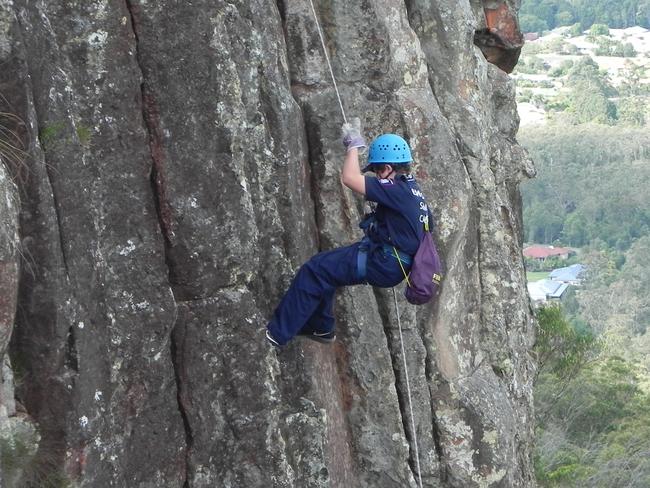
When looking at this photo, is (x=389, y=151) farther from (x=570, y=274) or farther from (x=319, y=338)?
(x=570, y=274)

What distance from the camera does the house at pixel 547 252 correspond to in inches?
3661

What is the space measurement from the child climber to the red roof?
85426 millimetres

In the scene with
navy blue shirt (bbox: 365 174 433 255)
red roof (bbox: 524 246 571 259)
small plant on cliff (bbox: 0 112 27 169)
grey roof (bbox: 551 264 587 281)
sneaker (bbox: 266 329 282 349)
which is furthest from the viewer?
red roof (bbox: 524 246 571 259)

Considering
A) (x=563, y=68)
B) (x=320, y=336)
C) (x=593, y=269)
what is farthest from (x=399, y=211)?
(x=563, y=68)

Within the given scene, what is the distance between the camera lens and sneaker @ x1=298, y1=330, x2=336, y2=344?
30.6 feet

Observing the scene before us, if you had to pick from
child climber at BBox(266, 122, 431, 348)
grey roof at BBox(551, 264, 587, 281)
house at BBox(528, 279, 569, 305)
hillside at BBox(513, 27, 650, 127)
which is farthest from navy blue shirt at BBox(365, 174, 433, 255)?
hillside at BBox(513, 27, 650, 127)

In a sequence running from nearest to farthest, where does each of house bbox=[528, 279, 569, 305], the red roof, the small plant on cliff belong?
the small plant on cliff
house bbox=[528, 279, 569, 305]
the red roof

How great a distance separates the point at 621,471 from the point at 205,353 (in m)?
17.5

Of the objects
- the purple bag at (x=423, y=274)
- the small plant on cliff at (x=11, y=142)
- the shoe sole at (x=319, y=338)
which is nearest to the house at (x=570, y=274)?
the shoe sole at (x=319, y=338)

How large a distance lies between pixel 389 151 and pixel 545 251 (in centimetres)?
8741

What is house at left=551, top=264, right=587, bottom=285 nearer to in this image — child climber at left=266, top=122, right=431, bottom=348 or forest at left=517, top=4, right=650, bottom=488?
forest at left=517, top=4, right=650, bottom=488

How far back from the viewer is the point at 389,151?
9078 mm

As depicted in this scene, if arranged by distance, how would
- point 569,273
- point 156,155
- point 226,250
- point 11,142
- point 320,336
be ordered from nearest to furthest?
point 11,142, point 156,155, point 226,250, point 320,336, point 569,273

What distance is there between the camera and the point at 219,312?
8391 mm
